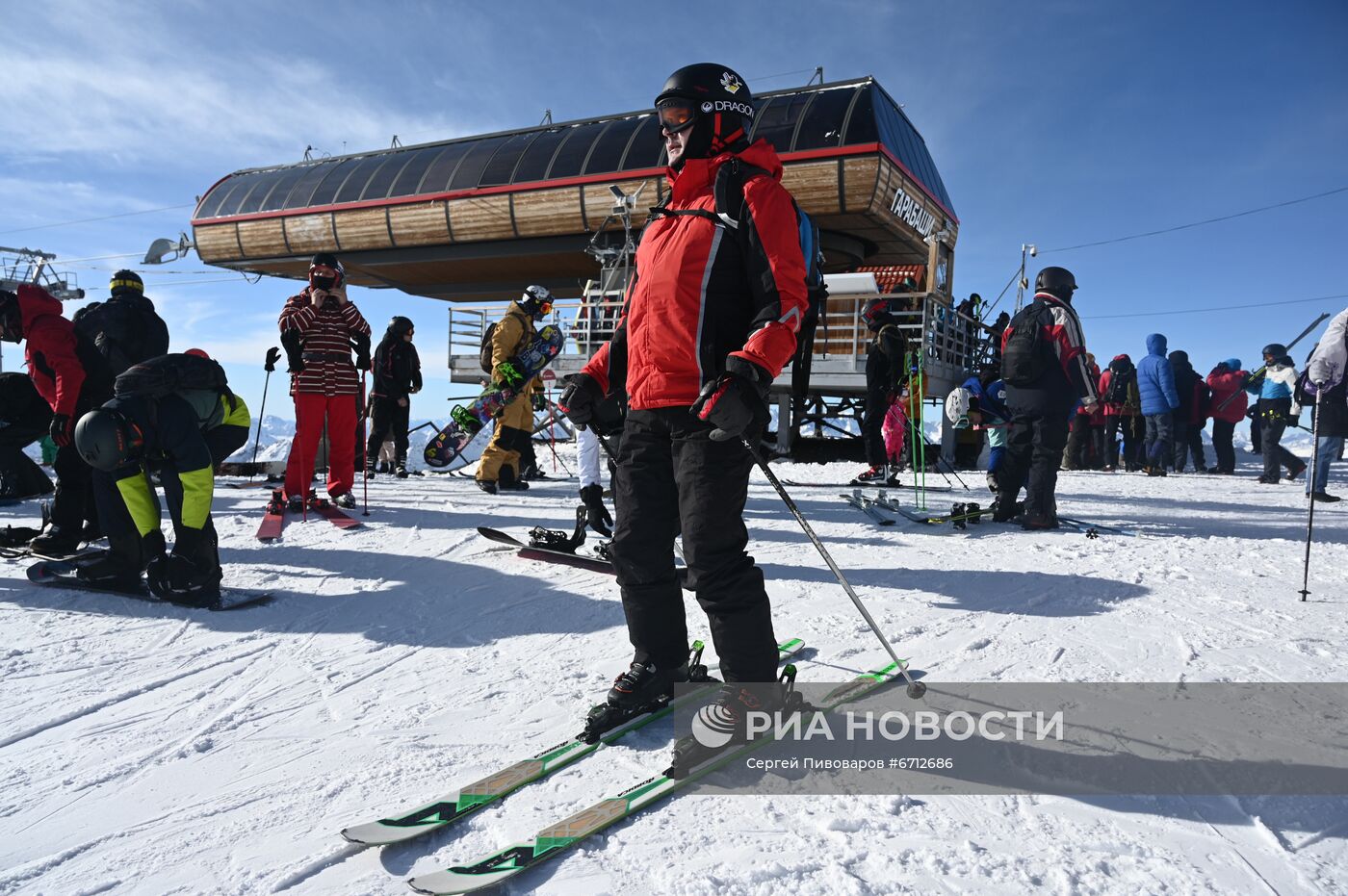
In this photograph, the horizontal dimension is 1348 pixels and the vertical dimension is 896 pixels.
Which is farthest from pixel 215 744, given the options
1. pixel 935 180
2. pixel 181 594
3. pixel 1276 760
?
pixel 935 180

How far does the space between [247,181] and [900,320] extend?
60.1 ft

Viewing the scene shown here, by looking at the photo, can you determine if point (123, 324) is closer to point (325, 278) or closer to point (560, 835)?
point (325, 278)

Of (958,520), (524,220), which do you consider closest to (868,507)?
(958,520)

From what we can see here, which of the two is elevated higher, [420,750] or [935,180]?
[935,180]

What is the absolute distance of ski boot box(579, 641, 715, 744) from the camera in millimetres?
2031

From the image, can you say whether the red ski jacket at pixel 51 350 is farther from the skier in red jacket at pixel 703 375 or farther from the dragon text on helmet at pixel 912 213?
the dragon text on helmet at pixel 912 213

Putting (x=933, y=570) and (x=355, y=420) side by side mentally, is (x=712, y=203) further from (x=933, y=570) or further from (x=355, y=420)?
(x=355, y=420)

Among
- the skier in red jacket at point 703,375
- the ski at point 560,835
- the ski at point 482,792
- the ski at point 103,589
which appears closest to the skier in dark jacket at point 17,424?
the ski at point 103,589

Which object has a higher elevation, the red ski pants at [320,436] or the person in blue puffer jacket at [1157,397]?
the person in blue puffer jacket at [1157,397]

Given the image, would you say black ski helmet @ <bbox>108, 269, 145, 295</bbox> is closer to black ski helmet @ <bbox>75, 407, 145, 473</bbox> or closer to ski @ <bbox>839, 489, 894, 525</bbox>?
black ski helmet @ <bbox>75, 407, 145, 473</bbox>

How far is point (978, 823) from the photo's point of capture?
1.56 metres

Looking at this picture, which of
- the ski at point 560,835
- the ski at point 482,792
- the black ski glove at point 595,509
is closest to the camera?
the ski at point 560,835

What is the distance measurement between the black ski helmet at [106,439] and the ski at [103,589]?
0.64m

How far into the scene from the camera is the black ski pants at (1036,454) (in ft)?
17.4
